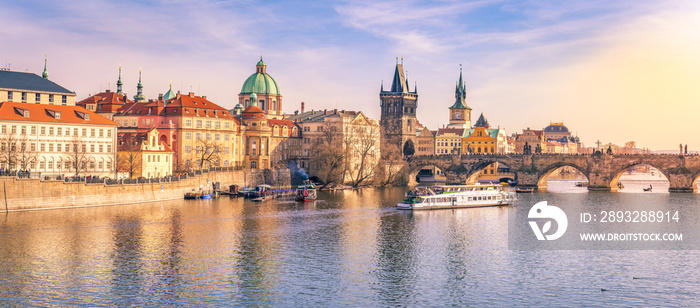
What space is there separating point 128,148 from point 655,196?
9097 cm

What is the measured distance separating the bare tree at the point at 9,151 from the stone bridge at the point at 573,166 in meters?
97.8

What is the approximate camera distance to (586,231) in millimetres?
79688

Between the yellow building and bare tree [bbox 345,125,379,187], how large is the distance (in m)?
38.6

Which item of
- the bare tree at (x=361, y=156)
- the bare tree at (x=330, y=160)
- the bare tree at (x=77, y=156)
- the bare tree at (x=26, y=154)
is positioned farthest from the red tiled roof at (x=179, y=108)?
the bare tree at (x=26, y=154)

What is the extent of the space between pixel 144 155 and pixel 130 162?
11.1 feet

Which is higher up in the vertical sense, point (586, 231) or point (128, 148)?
point (128, 148)

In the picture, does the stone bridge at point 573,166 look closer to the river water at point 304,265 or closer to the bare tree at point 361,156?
the bare tree at point 361,156

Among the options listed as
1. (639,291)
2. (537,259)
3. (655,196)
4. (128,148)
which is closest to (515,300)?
(639,291)

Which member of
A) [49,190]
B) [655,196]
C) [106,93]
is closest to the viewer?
[49,190]

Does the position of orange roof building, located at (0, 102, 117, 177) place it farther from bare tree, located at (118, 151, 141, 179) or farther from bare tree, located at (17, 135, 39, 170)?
bare tree, located at (118, 151, 141, 179)

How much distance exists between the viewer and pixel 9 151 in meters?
94.1

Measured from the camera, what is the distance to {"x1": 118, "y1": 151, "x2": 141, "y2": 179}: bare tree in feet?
368

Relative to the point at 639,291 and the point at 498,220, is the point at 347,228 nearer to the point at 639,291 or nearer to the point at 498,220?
the point at 498,220

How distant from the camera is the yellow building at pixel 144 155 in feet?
373
